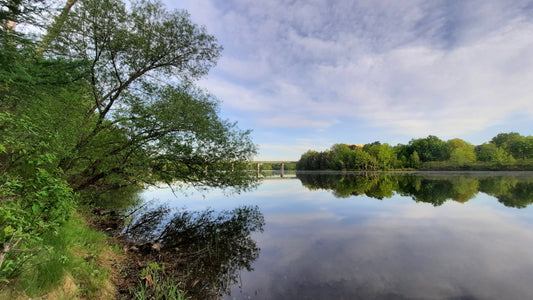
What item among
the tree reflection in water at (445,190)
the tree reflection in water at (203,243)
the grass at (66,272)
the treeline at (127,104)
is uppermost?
the treeline at (127,104)

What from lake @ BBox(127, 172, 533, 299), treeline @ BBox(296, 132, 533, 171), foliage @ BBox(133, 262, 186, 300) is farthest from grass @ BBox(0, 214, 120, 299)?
treeline @ BBox(296, 132, 533, 171)

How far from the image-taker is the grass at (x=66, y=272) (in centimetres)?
385

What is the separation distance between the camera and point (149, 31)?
487 inches

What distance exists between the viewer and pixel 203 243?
1050 cm

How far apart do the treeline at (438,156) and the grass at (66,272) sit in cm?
11776

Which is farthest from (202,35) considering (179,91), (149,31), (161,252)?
(161,252)

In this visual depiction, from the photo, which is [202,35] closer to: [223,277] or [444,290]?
[223,277]

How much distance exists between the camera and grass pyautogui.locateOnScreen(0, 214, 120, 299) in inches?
151

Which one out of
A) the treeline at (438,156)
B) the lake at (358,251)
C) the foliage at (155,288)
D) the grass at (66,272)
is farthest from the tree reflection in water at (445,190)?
the treeline at (438,156)

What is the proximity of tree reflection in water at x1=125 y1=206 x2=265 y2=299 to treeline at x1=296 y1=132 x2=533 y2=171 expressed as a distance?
110 meters

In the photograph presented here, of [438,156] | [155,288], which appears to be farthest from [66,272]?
[438,156]

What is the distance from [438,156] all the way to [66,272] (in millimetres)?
140036

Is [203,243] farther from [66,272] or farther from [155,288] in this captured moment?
[66,272]

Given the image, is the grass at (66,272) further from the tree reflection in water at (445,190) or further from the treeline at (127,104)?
the tree reflection in water at (445,190)
